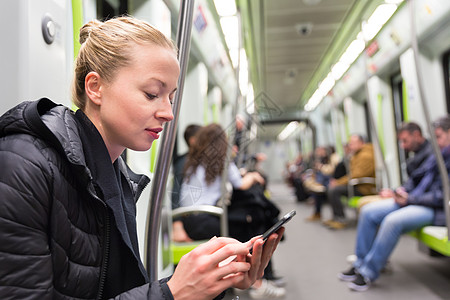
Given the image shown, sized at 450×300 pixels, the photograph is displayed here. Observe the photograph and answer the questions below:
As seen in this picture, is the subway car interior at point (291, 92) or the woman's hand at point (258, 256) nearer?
the woman's hand at point (258, 256)

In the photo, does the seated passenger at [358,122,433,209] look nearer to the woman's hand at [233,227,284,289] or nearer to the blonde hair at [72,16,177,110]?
the woman's hand at [233,227,284,289]

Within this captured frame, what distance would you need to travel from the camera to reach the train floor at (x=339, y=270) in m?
2.83

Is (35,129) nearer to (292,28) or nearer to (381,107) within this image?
(292,28)

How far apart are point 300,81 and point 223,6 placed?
3.05m

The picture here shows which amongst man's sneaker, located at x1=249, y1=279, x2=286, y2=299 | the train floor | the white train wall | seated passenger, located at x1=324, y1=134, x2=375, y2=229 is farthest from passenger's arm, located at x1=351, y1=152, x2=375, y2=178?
man's sneaker, located at x1=249, y1=279, x2=286, y2=299

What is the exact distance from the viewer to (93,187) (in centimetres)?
74

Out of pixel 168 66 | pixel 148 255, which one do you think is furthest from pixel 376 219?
pixel 168 66

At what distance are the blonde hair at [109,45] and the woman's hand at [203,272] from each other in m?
0.41

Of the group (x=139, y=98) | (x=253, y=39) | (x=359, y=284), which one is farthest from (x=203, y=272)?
(x=253, y=39)

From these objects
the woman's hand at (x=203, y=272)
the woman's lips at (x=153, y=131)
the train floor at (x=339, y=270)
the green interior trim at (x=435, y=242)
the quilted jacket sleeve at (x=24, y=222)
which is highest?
the woman's lips at (x=153, y=131)

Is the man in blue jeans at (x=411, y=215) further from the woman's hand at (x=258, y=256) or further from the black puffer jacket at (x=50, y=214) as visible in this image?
the black puffer jacket at (x=50, y=214)

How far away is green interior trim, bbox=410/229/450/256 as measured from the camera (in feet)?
8.17

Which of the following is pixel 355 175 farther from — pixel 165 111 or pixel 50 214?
pixel 50 214

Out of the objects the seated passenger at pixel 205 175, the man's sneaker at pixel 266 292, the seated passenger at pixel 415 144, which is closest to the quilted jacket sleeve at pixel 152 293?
the seated passenger at pixel 205 175
